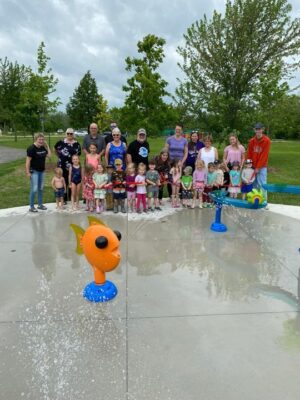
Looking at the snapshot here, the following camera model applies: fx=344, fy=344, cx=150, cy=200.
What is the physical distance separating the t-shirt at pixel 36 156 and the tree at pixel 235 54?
911cm

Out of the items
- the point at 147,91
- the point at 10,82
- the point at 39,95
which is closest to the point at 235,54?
the point at 147,91

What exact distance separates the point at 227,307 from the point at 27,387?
6.42 feet

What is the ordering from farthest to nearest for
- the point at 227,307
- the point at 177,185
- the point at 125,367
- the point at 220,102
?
the point at 220,102
the point at 177,185
the point at 227,307
the point at 125,367

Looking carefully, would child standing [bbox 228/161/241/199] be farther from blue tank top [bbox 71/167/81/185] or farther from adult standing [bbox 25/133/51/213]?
adult standing [bbox 25/133/51/213]

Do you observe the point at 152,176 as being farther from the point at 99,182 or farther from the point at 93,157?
the point at 93,157

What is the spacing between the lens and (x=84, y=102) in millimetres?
40219

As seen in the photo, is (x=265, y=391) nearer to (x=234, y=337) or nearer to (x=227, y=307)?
(x=234, y=337)

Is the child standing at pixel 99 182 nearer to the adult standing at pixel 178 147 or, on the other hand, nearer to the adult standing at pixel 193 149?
the adult standing at pixel 178 147

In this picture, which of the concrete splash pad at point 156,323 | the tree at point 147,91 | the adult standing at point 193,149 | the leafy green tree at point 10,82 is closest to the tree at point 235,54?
the tree at point 147,91

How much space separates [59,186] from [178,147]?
→ 105 inches

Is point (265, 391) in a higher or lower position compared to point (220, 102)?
lower

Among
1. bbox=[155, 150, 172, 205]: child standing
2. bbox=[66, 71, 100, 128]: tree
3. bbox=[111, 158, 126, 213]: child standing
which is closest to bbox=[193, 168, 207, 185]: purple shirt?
bbox=[155, 150, 172, 205]: child standing

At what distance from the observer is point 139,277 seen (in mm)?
4145

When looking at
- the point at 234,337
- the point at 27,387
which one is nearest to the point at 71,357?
the point at 27,387
